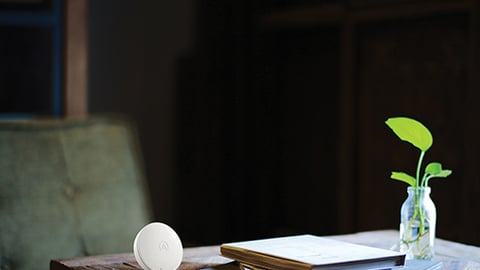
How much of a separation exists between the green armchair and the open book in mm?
670

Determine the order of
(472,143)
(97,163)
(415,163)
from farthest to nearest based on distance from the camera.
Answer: (415,163), (472,143), (97,163)

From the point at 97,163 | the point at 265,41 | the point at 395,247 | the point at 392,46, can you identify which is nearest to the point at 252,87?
the point at 265,41

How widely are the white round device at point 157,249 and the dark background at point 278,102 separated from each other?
1614mm

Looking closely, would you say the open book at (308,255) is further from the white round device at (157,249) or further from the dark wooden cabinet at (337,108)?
the dark wooden cabinet at (337,108)

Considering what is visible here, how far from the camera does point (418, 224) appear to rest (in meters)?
1.35

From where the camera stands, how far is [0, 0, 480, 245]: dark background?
9.17 ft

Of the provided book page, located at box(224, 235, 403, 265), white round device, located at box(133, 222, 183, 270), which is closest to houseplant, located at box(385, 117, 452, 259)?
book page, located at box(224, 235, 403, 265)

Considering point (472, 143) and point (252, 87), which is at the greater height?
point (252, 87)

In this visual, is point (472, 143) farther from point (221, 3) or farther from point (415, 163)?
point (221, 3)

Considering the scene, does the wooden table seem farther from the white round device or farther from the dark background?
the dark background

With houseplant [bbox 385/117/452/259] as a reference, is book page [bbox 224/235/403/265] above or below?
below

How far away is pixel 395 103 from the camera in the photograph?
2.88m

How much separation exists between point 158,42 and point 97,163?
1.73m

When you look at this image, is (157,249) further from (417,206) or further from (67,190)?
(67,190)
